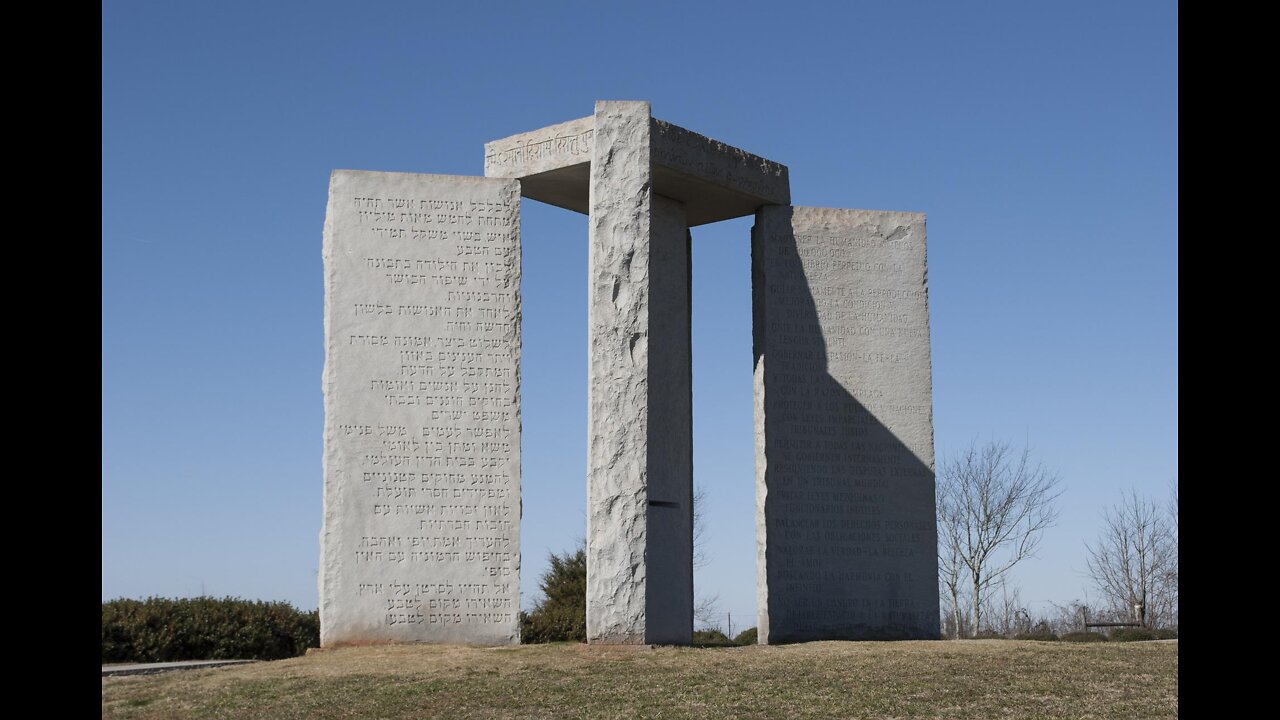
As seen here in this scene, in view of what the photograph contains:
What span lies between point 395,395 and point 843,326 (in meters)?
6.09

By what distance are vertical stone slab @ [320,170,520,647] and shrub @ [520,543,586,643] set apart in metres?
3.75

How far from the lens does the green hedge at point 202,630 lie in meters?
16.0

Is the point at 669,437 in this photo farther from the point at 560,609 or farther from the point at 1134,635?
the point at 1134,635

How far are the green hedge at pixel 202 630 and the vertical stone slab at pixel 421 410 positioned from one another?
10.3 feet

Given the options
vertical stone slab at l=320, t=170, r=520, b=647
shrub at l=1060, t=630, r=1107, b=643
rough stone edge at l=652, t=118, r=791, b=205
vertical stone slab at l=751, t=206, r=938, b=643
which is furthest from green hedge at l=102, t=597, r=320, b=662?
shrub at l=1060, t=630, r=1107, b=643

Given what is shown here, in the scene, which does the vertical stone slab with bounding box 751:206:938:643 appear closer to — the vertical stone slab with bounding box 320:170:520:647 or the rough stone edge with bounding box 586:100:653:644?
the rough stone edge with bounding box 586:100:653:644

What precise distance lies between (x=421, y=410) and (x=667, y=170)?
13.7ft

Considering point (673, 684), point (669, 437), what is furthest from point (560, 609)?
point (673, 684)

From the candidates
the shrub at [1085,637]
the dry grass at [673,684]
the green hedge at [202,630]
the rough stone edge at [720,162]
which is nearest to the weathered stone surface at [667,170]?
the rough stone edge at [720,162]

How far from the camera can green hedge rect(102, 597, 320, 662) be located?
16031 millimetres

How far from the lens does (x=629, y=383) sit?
44.6ft

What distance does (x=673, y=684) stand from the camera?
35.6 ft
